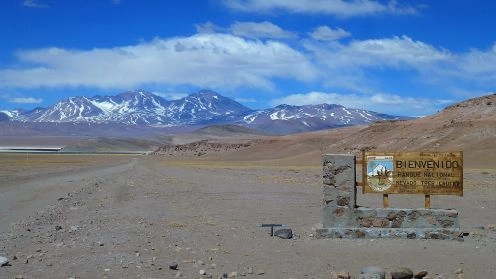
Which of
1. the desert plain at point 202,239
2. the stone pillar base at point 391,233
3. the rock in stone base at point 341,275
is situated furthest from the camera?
the stone pillar base at point 391,233

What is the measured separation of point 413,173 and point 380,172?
0.77 metres

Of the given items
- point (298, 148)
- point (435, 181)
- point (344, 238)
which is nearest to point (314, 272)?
point (344, 238)

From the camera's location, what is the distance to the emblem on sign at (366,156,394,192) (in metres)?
15.3

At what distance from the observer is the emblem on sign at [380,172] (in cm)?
1534

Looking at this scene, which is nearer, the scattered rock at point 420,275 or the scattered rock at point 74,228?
the scattered rock at point 420,275

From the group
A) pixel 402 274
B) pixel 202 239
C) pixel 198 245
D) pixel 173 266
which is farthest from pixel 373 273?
pixel 202 239

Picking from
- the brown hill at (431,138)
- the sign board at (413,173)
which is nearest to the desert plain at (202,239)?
the sign board at (413,173)

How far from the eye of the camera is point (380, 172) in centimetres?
1539

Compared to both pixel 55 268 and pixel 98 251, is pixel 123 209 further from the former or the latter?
pixel 55 268

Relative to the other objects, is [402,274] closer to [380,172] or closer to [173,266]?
[173,266]

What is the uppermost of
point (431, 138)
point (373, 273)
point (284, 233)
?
point (431, 138)

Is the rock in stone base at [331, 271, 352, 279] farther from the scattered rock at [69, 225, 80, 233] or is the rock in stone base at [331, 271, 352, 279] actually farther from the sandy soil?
the scattered rock at [69, 225, 80, 233]

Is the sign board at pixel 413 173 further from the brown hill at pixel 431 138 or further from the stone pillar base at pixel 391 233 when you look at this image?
the brown hill at pixel 431 138

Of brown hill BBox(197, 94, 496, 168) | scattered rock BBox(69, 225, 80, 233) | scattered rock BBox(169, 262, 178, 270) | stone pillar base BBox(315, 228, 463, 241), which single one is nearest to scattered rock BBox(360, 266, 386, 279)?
scattered rock BBox(169, 262, 178, 270)
